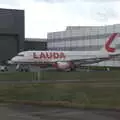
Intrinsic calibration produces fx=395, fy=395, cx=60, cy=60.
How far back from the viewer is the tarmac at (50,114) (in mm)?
Answer: 13844

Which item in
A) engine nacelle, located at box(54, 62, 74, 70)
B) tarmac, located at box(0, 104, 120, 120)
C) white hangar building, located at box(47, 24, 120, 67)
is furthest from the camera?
white hangar building, located at box(47, 24, 120, 67)

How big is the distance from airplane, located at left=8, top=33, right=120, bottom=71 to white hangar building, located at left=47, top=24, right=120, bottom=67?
18.2 meters

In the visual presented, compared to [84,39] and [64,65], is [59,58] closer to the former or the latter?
[64,65]

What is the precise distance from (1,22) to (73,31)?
25411 millimetres

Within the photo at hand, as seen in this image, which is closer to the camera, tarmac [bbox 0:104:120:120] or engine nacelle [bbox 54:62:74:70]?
tarmac [bbox 0:104:120:120]

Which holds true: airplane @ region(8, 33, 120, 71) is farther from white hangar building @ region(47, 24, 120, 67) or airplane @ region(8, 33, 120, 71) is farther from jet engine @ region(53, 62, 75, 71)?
white hangar building @ region(47, 24, 120, 67)

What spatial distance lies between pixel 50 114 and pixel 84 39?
108 metres

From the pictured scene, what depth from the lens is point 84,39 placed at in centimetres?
12206

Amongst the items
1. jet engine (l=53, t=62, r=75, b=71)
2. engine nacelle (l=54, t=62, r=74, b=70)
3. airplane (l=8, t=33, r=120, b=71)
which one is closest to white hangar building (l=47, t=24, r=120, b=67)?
airplane (l=8, t=33, r=120, b=71)

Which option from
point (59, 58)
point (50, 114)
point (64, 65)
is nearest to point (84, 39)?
point (59, 58)

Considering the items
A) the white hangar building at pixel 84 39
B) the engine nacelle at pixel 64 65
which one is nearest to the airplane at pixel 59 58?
the engine nacelle at pixel 64 65

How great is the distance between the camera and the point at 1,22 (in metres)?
115

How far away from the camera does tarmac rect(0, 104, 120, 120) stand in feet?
45.4

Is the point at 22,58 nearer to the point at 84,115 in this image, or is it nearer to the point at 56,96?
the point at 56,96
